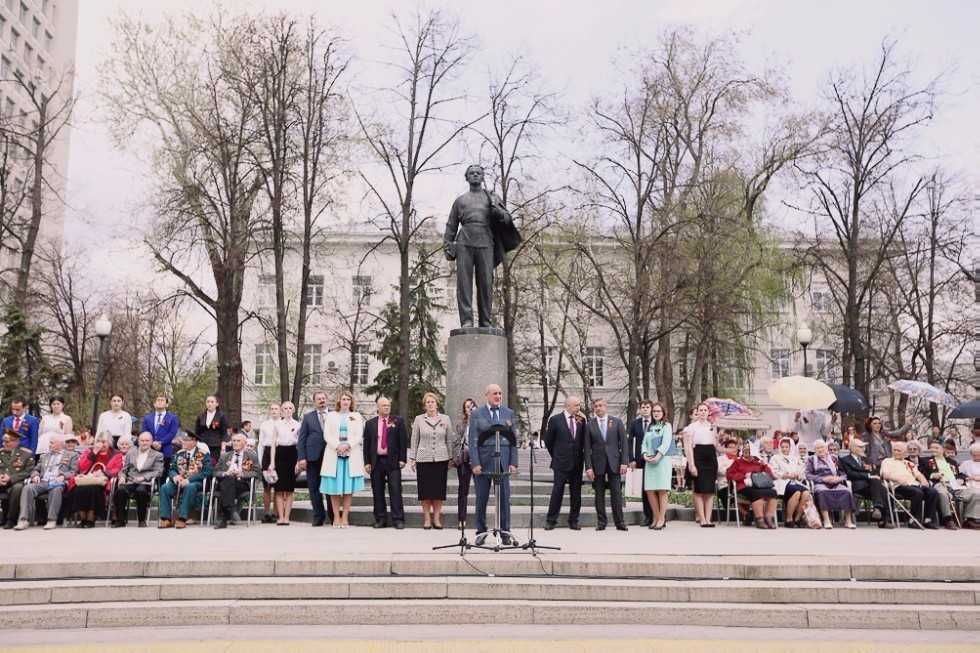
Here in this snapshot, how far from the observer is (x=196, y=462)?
42.5 feet

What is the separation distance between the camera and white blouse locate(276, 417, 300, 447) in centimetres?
1338

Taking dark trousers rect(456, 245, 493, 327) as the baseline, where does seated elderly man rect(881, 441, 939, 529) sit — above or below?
below

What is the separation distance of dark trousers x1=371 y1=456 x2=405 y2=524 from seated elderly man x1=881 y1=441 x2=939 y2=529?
26.4 feet

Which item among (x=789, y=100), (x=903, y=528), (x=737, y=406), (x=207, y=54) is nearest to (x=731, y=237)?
(x=789, y=100)

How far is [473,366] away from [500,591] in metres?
7.15

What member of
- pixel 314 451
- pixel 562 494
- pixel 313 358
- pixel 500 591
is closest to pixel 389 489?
pixel 314 451

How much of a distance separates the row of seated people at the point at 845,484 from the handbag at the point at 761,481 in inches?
0.6

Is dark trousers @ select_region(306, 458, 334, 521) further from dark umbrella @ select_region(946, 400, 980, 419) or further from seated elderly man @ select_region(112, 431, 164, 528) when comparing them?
dark umbrella @ select_region(946, 400, 980, 419)

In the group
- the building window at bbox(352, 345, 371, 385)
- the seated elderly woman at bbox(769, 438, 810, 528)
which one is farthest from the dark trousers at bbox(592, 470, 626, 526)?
the building window at bbox(352, 345, 371, 385)

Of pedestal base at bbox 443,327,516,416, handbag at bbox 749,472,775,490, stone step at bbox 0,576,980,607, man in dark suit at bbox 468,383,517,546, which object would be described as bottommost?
stone step at bbox 0,576,980,607

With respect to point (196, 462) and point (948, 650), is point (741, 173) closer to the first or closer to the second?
point (196, 462)

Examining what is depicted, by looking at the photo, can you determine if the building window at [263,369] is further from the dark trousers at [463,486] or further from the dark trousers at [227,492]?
the dark trousers at [463,486]

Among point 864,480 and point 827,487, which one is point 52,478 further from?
point 864,480

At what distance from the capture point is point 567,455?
1255 cm
